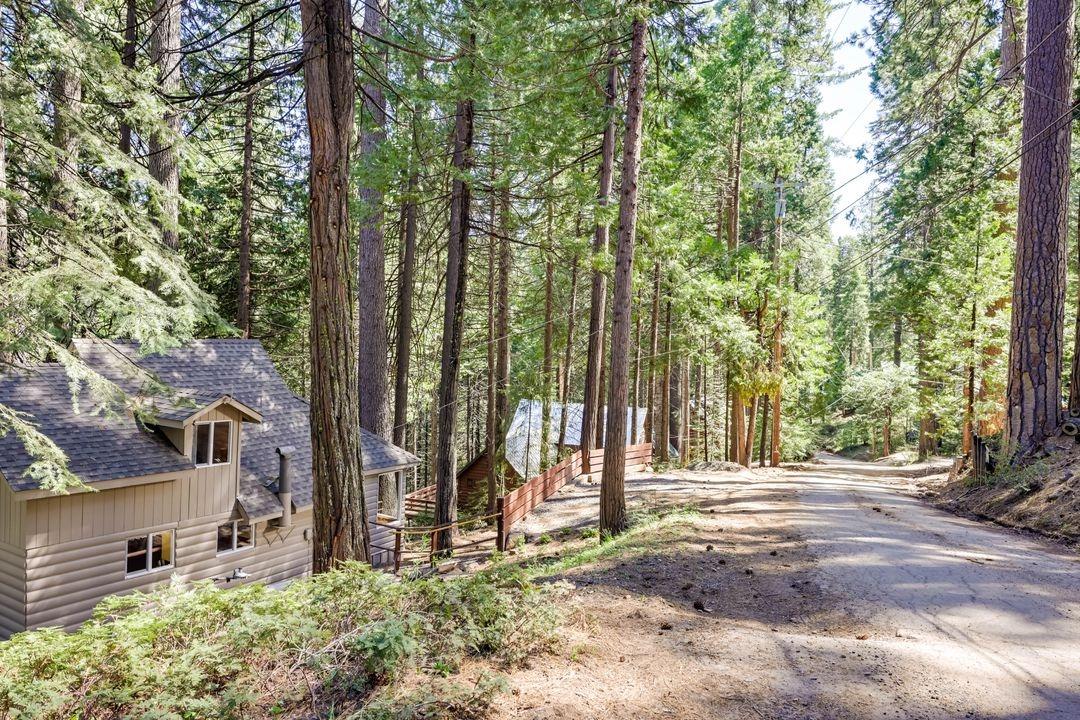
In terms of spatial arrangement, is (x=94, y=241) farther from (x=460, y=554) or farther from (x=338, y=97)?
(x=460, y=554)

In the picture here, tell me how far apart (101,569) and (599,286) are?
41.2ft

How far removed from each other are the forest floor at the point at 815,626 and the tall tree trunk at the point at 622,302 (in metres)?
0.72

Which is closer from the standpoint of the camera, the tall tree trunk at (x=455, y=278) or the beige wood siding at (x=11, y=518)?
the beige wood siding at (x=11, y=518)

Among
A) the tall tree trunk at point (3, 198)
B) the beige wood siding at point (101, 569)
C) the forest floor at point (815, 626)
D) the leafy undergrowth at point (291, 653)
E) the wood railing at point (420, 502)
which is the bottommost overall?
the wood railing at point (420, 502)

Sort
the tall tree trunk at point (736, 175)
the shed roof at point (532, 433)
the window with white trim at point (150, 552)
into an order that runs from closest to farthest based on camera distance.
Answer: the window with white trim at point (150, 552)
the tall tree trunk at point (736, 175)
the shed roof at point (532, 433)

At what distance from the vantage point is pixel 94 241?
741cm

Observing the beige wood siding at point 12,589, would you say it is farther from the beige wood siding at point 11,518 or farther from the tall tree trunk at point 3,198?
the tall tree trunk at point 3,198

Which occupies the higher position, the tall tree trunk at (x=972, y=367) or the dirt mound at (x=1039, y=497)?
the tall tree trunk at (x=972, y=367)

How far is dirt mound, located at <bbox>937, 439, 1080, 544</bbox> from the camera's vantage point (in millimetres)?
8477

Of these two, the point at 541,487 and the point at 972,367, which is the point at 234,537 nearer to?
→ the point at 541,487

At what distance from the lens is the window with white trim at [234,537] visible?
42.3ft

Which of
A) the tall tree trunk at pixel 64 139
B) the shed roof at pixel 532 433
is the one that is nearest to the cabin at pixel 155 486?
the tall tree trunk at pixel 64 139

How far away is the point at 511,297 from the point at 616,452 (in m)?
18.6

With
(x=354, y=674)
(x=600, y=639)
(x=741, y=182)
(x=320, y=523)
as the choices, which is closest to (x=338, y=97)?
(x=320, y=523)
